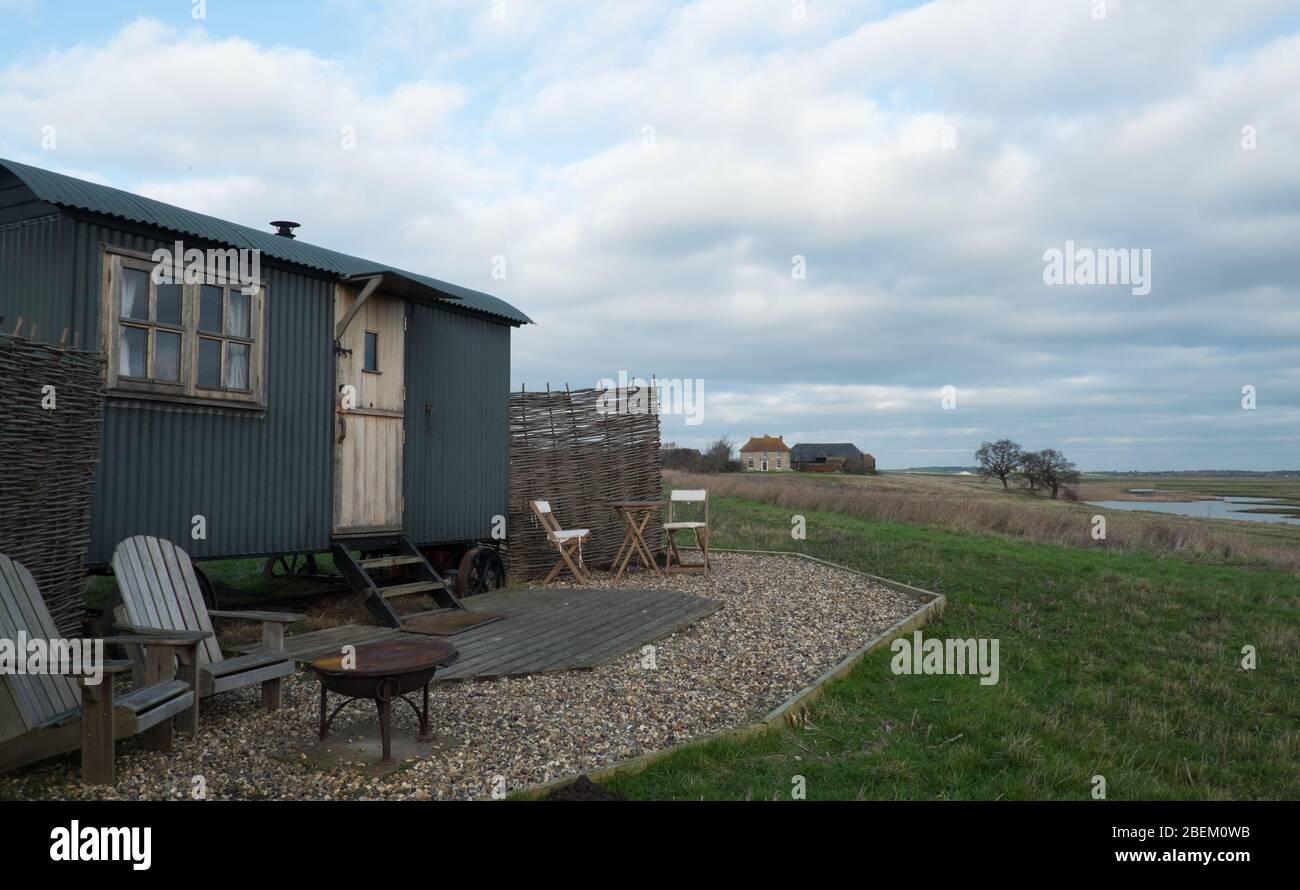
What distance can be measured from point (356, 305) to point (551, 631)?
11.8 ft

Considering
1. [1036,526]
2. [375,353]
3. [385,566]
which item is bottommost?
[1036,526]

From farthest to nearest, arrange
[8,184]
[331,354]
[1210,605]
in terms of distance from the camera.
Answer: [1210,605]
[331,354]
[8,184]

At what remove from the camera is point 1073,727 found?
5.52 metres

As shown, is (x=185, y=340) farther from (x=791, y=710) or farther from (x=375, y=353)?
(x=791, y=710)

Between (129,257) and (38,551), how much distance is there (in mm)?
2367

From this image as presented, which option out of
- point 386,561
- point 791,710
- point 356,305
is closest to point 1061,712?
point 791,710

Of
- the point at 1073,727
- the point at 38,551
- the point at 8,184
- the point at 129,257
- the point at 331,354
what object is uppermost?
the point at 8,184

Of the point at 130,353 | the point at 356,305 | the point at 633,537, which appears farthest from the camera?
the point at 633,537

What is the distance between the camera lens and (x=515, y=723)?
183 inches

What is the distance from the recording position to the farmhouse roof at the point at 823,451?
75750 millimetres

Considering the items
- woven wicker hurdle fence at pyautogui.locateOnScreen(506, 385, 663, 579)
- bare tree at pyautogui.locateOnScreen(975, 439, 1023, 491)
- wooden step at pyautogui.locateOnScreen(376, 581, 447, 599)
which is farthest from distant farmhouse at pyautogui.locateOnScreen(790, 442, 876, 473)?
wooden step at pyautogui.locateOnScreen(376, 581, 447, 599)

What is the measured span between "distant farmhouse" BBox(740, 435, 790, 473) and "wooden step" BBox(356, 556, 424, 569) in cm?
6144
